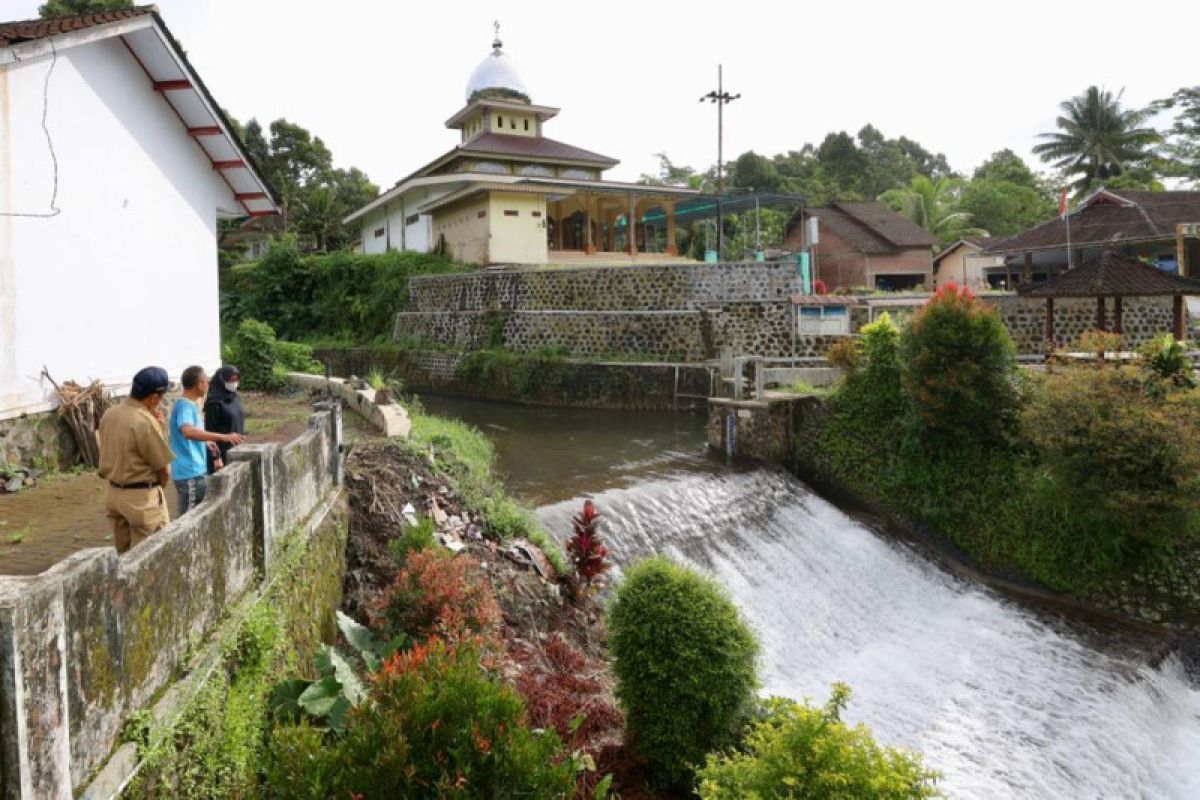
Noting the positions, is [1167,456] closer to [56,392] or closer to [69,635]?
[69,635]

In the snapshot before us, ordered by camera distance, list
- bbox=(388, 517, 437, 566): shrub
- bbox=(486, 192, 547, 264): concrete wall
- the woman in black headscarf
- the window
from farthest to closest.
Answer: bbox=(486, 192, 547, 264): concrete wall
the window
bbox=(388, 517, 437, 566): shrub
the woman in black headscarf

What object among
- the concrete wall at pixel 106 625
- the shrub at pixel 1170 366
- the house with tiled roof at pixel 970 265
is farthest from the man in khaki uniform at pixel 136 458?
the house with tiled roof at pixel 970 265

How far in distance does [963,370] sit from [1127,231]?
18880mm

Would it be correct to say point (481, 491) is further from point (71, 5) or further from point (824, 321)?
point (71, 5)

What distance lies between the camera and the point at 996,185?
51656 millimetres

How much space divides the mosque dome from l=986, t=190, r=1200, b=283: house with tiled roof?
26329mm

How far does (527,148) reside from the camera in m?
39.4

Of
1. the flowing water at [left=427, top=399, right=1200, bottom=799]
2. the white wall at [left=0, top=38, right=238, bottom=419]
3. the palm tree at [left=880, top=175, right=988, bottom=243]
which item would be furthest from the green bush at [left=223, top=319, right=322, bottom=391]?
the palm tree at [left=880, top=175, right=988, bottom=243]

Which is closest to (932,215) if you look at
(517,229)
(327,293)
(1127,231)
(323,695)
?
(1127,231)

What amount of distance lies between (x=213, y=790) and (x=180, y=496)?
10.4ft

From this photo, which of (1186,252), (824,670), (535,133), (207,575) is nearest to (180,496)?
Answer: (207,575)

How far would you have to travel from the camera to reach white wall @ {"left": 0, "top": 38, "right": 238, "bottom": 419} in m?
8.72

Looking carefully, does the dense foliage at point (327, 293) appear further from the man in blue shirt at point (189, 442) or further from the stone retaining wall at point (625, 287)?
the man in blue shirt at point (189, 442)

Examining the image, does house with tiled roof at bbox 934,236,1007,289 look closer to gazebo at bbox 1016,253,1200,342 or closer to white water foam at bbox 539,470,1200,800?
gazebo at bbox 1016,253,1200,342
